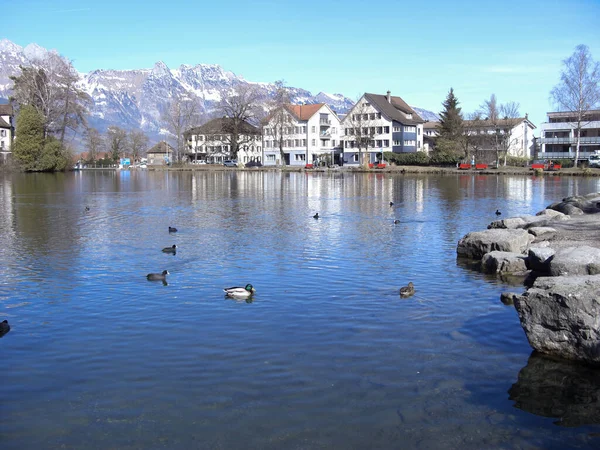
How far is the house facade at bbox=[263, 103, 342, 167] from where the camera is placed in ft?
429

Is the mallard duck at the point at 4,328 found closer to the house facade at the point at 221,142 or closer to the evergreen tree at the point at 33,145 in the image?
the evergreen tree at the point at 33,145

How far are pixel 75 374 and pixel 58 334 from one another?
8.63 feet

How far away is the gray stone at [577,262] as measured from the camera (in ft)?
47.9

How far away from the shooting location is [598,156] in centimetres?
9338

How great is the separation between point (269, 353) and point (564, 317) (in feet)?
19.4

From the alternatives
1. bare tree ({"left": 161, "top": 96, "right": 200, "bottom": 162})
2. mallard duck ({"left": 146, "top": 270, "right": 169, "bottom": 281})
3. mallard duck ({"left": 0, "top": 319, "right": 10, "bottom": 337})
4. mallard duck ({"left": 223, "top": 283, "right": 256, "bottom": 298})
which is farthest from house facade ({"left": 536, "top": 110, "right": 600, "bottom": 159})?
mallard duck ({"left": 0, "top": 319, "right": 10, "bottom": 337})

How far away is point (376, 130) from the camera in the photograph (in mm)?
122625

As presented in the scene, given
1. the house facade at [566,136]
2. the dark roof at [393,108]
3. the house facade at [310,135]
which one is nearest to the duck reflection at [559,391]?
the house facade at [566,136]

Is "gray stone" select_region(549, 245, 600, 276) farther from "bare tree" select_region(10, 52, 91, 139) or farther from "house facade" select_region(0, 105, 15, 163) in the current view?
"house facade" select_region(0, 105, 15, 163)

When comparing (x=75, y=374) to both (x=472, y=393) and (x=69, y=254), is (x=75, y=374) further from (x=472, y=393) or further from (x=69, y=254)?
(x=69, y=254)

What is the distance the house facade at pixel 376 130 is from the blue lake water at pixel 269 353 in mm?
97761

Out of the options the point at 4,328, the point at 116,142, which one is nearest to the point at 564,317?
the point at 4,328

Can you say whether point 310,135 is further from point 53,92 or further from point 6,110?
point 6,110

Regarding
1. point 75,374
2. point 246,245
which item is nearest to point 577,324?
point 75,374
